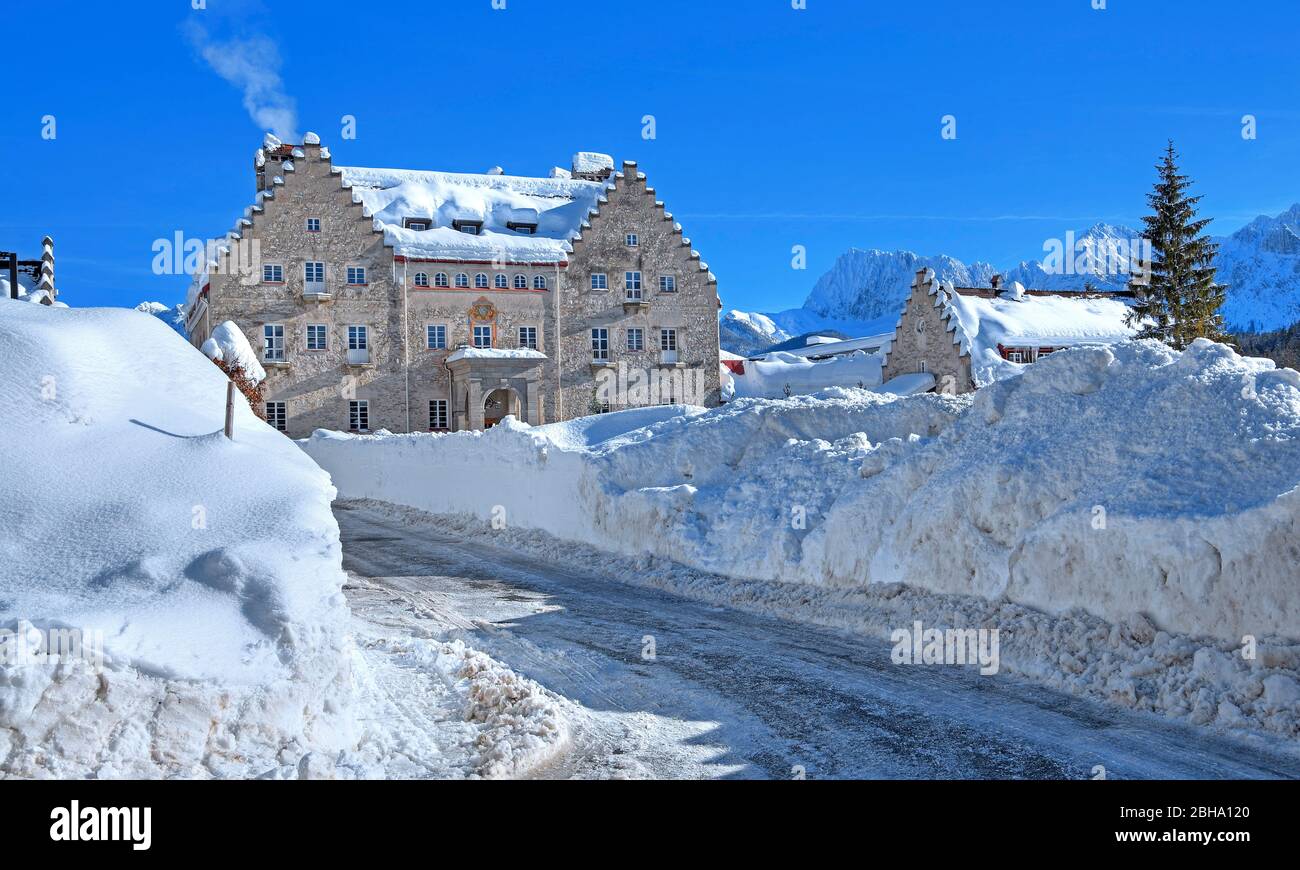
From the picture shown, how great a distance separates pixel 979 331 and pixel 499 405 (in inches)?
918

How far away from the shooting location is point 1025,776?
6.02 metres

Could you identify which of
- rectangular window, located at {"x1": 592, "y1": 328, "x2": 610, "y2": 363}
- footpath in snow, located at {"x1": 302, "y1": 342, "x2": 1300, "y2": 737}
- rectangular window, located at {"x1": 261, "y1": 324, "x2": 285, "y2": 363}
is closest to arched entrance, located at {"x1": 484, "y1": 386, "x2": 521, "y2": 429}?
rectangular window, located at {"x1": 592, "y1": 328, "x2": 610, "y2": 363}

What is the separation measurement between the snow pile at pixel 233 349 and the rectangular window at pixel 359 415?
4.74 m

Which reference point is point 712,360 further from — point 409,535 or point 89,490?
point 89,490

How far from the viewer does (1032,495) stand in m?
9.93

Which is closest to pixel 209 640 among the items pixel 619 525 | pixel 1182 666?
pixel 1182 666

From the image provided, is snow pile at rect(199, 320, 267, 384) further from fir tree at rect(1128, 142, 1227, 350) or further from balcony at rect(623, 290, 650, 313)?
fir tree at rect(1128, 142, 1227, 350)

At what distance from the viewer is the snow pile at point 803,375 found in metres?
63.5

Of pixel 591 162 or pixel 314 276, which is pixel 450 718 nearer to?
pixel 314 276

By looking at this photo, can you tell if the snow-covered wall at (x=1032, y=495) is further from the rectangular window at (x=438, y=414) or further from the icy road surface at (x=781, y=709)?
the rectangular window at (x=438, y=414)

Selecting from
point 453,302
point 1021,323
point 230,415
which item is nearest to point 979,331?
point 1021,323

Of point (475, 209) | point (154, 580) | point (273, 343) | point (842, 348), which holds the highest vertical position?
point (475, 209)

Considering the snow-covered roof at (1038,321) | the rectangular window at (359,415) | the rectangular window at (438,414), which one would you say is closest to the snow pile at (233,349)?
the rectangular window at (359,415)

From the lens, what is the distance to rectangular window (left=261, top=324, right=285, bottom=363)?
44.0 meters
